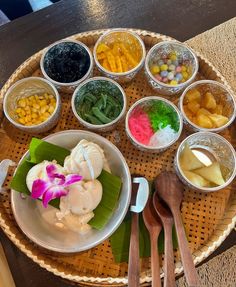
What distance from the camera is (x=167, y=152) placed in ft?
4.06

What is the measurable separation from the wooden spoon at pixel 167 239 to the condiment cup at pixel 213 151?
0.10 m

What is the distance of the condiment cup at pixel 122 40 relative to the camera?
1.24m

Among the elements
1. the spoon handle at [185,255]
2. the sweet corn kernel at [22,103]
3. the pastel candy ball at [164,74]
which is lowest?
the spoon handle at [185,255]

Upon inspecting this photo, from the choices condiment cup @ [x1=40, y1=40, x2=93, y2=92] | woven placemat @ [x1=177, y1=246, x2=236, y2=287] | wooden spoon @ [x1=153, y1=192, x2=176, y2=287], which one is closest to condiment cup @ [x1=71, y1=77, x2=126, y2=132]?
condiment cup @ [x1=40, y1=40, x2=93, y2=92]

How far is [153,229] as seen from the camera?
3.63ft

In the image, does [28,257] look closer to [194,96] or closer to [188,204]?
[188,204]

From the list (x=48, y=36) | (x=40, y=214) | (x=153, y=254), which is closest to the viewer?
(x=153, y=254)

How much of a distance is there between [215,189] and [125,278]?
36 centimetres

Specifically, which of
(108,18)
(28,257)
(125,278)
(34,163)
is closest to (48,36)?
(108,18)

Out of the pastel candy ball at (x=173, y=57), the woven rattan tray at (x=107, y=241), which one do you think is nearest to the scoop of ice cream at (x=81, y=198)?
the woven rattan tray at (x=107, y=241)

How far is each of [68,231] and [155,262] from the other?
270 mm

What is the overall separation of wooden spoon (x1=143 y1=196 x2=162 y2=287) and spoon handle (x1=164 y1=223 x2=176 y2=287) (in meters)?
0.03

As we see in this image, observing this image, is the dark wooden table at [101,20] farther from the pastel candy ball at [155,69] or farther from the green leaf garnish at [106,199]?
the green leaf garnish at [106,199]

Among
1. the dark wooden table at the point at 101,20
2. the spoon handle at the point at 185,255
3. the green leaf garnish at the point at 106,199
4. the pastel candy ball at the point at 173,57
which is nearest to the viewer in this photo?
the spoon handle at the point at 185,255
